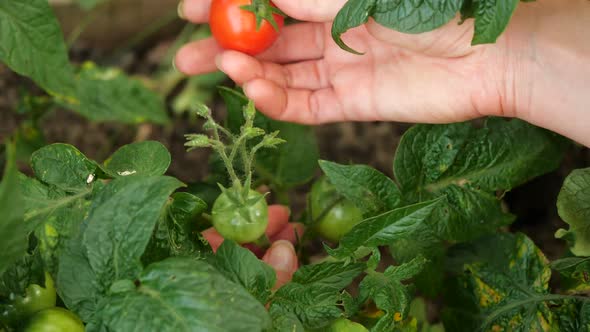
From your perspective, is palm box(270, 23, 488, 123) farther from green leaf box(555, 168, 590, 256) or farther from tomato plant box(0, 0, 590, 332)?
green leaf box(555, 168, 590, 256)

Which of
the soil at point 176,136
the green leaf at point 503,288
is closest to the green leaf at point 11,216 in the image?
the green leaf at point 503,288

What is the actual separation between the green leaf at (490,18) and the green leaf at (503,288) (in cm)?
51

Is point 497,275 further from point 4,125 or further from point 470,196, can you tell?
point 4,125

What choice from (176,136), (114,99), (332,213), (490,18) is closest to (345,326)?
(332,213)

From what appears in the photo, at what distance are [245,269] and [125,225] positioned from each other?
21 centimetres

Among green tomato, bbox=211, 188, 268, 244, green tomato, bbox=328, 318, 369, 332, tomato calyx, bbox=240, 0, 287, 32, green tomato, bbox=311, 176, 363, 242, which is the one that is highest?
tomato calyx, bbox=240, 0, 287, 32

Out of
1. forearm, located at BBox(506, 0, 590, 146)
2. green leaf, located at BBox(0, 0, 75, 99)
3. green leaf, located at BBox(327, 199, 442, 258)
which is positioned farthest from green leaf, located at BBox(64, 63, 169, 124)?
forearm, located at BBox(506, 0, 590, 146)

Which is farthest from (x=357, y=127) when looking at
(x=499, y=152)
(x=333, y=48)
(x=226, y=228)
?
(x=226, y=228)

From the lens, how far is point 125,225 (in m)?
0.83

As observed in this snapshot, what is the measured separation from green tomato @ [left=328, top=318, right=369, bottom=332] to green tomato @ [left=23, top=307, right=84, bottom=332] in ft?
1.35

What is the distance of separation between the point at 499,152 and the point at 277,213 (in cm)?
50

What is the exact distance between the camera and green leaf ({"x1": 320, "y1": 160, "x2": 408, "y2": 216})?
1130 mm

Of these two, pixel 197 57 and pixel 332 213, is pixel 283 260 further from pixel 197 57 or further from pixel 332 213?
pixel 197 57

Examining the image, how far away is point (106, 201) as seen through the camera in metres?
0.85
